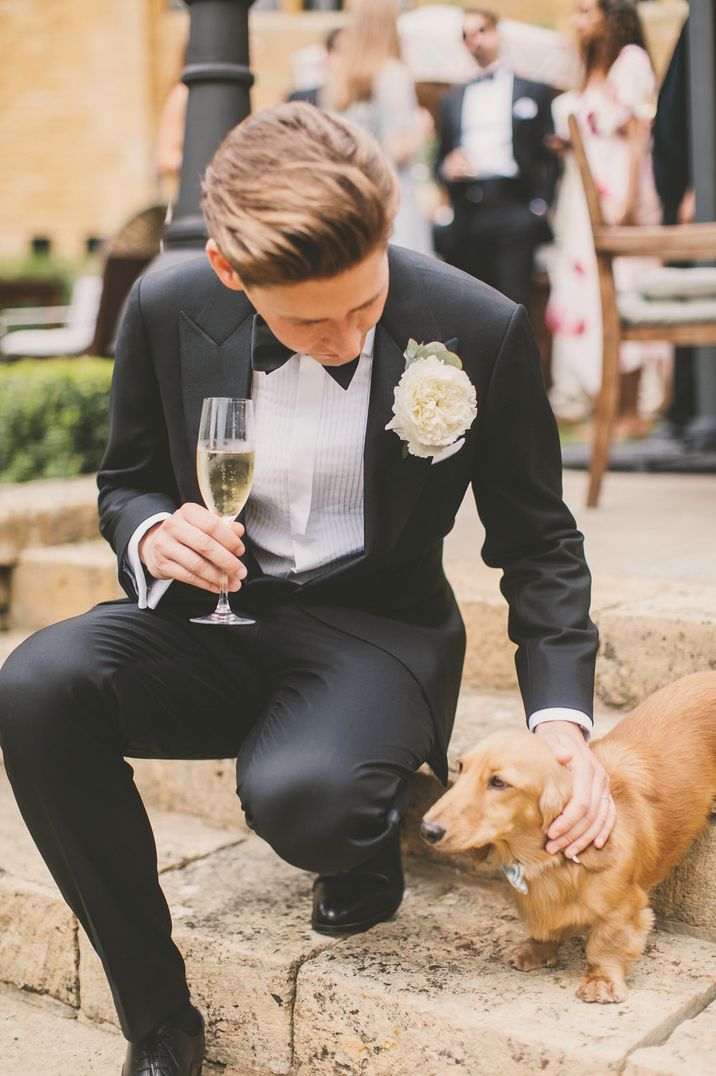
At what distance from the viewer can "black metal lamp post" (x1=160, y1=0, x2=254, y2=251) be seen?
382cm

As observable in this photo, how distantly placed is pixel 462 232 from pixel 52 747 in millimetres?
5375

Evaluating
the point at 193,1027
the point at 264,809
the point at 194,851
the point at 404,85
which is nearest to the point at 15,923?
the point at 194,851

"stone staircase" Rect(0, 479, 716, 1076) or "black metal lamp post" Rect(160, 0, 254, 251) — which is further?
"black metal lamp post" Rect(160, 0, 254, 251)

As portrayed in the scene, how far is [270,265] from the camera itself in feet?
5.93

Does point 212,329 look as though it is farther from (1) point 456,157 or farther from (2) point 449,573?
(1) point 456,157

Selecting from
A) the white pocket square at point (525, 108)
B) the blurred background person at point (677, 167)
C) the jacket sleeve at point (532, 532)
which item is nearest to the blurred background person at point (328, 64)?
the white pocket square at point (525, 108)

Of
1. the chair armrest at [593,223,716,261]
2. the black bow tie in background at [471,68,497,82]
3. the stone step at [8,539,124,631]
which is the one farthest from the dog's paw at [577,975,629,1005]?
the black bow tie in background at [471,68,497,82]

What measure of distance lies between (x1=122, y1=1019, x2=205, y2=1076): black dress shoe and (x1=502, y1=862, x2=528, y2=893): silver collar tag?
1.99 ft

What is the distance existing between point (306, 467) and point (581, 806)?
76 cm

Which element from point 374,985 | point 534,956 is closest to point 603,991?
point 534,956

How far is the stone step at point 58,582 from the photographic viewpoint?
3697mm

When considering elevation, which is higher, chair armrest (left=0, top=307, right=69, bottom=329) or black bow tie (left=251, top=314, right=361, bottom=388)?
black bow tie (left=251, top=314, right=361, bottom=388)

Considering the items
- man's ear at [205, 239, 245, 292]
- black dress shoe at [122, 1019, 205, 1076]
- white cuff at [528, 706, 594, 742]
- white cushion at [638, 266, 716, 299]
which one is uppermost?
man's ear at [205, 239, 245, 292]

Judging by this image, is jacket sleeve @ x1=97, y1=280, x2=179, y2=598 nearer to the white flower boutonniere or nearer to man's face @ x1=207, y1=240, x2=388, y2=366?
man's face @ x1=207, y1=240, x2=388, y2=366
